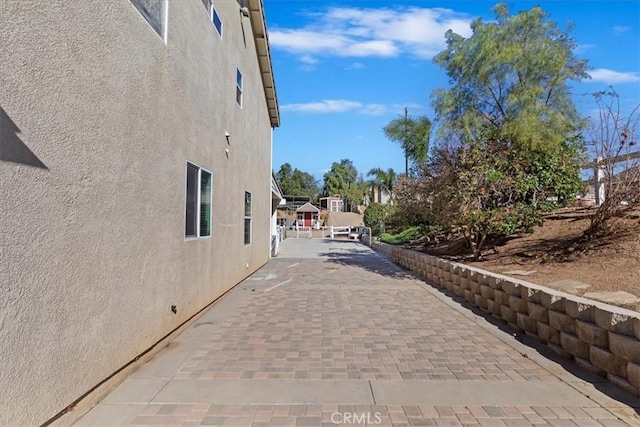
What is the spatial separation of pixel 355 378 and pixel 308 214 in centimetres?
4869

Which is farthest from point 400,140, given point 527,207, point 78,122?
point 78,122

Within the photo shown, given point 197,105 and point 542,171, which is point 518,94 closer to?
point 542,171

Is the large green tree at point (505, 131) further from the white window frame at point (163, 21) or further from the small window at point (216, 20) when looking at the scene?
the white window frame at point (163, 21)

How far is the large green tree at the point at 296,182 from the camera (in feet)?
283

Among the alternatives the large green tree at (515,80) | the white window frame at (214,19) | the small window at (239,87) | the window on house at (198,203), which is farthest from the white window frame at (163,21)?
the large green tree at (515,80)

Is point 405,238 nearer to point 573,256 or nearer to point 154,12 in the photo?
point 573,256

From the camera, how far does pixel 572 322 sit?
4805 mm

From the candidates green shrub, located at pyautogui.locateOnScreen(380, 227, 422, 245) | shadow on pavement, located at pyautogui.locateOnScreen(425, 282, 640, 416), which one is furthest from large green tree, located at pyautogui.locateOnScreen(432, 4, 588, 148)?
green shrub, located at pyautogui.locateOnScreen(380, 227, 422, 245)

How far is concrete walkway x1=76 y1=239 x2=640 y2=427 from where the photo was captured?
3.54m

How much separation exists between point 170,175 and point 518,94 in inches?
336

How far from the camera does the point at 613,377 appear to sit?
4105mm

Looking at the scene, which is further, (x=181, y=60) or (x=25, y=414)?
(x=181, y=60)

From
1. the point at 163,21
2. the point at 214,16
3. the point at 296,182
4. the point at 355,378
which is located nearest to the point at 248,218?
the point at 214,16

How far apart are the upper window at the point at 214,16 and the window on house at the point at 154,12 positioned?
6.91 feet
